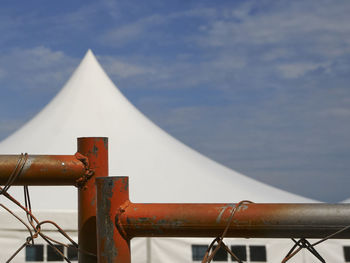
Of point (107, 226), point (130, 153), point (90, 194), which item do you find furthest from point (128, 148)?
point (107, 226)

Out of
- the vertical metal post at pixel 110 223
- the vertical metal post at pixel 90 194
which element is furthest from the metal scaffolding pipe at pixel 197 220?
the vertical metal post at pixel 90 194

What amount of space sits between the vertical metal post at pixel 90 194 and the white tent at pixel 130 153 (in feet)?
12.1

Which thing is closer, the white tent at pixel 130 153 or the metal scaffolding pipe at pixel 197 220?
the metal scaffolding pipe at pixel 197 220

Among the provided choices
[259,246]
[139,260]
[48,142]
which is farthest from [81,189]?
[48,142]

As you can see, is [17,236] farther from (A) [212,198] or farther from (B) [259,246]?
(B) [259,246]

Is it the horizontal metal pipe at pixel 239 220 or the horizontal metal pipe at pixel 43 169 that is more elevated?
the horizontal metal pipe at pixel 43 169

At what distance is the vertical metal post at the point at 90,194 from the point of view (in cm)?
148

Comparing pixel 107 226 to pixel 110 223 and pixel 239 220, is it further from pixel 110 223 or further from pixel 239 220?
Answer: pixel 239 220

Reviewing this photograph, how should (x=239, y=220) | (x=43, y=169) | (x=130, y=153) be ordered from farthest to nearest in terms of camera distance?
(x=130, y=153) → (x=43, y=169) → (x=239, y=220)

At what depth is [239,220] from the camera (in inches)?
47.1

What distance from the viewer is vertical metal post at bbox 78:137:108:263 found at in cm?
148

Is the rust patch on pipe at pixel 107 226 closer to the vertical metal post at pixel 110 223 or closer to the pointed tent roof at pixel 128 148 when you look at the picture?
the vertical metal post at pixel 110 223

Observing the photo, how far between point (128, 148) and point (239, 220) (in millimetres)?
5354

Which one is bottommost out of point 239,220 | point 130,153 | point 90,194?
point 239,220
